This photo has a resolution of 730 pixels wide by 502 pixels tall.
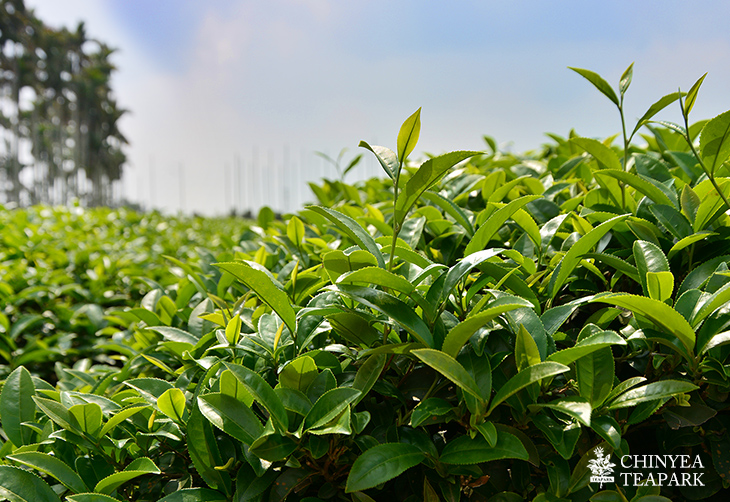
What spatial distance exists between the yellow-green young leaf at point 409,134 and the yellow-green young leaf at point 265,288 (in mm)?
365

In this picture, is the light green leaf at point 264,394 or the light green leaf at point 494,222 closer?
the light green leaf at point 264,394

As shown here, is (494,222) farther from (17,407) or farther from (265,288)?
(17,407)

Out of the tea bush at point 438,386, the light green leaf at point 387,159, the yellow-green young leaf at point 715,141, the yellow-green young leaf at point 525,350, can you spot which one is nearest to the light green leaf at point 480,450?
the tea bush at point 438,386

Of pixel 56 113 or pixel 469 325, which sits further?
pixel 56 113

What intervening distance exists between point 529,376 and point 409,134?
47cm

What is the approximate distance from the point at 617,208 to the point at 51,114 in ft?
206

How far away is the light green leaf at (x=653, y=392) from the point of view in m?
0.84

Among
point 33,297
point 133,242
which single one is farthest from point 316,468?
point 133,242

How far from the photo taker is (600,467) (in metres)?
0.93

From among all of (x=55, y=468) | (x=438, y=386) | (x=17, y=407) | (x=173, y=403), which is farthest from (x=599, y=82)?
(x=17, y=407)

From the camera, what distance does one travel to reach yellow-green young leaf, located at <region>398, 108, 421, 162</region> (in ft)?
2.74

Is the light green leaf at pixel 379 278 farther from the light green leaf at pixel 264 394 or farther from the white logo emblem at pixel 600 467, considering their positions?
the white logo emblem at pixel 600 467

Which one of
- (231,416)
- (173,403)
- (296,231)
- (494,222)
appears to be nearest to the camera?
(231,416)

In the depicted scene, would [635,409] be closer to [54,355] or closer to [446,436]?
[446,436]
